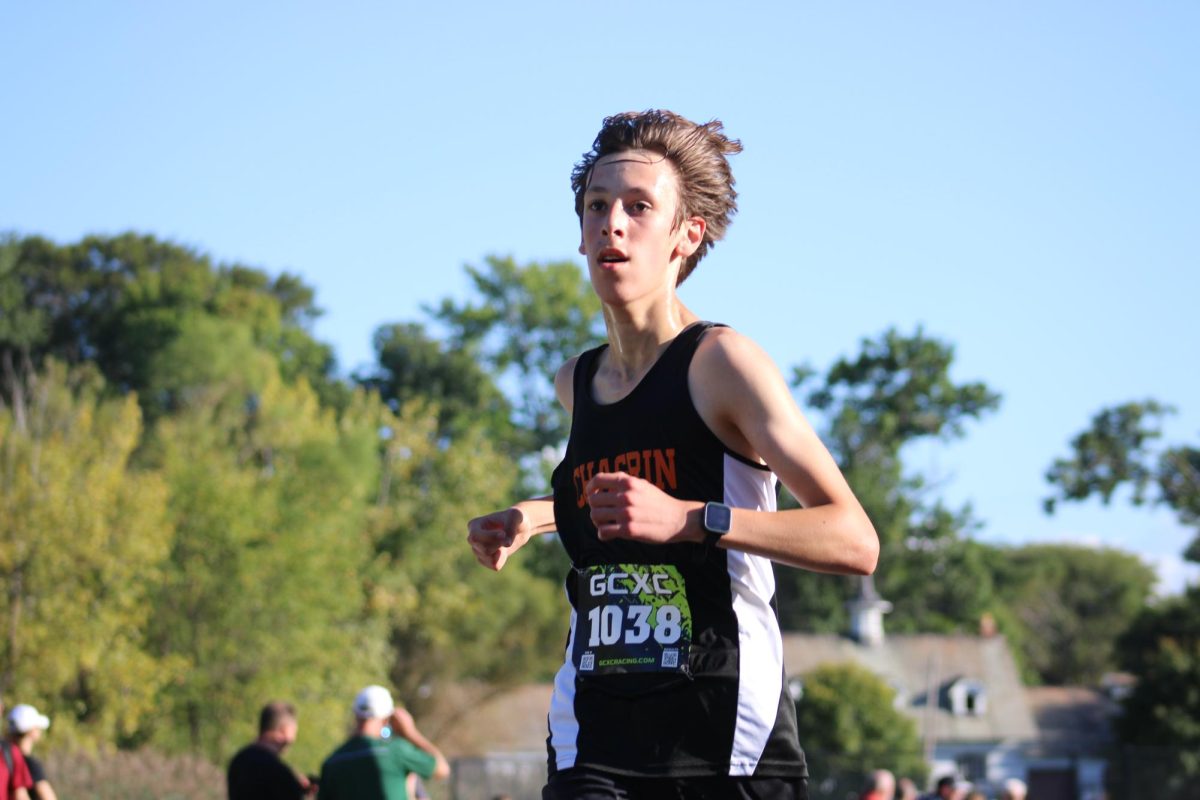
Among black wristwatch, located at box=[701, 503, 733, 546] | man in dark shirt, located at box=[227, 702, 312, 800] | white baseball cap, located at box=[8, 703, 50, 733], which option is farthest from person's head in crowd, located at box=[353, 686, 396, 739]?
black wristwatch, located at box=[701, 503, 733, 546]

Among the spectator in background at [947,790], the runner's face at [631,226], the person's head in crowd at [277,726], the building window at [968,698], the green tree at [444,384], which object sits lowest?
the spectator in background at [947,790]

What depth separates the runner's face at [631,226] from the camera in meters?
4.43

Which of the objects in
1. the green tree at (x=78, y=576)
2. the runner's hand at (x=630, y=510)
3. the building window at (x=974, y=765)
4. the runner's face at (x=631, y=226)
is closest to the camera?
the runner's hand at (x=630, y=510)

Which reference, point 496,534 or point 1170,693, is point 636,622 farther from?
point 1170,693

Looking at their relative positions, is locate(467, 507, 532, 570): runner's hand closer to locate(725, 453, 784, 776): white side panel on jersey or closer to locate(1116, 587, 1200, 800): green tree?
locate(725, 453, 784, 776): white side panel on jersey

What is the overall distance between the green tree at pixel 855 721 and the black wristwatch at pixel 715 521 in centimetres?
4923

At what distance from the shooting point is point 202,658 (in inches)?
1507

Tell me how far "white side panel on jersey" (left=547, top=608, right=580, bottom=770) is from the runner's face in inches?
36.0

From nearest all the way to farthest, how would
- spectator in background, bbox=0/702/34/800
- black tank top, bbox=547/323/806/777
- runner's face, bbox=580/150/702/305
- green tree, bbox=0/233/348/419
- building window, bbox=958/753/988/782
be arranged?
black tank top, bbox=547/323/806/777 < runner's face, bbox=580/150/702/305 < spectator in background, bbox=0/702/34/800 < green tree, bbox=0/233/348/419 < building window, bbox=958/753/988/782

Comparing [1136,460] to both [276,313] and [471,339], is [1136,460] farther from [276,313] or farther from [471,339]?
[276,313]

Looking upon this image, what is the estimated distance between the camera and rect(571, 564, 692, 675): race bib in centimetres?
408

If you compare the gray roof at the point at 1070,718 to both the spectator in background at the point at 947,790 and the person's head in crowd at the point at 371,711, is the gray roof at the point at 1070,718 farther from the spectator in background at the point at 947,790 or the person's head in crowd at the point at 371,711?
the person's head in crowd at the point at 371,711

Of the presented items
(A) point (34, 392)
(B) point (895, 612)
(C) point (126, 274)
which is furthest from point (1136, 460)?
(C) point (126, 274)

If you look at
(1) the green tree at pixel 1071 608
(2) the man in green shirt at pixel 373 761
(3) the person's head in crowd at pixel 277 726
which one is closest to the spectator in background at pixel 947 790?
(2) the man in green shirt at pixel 373 761
